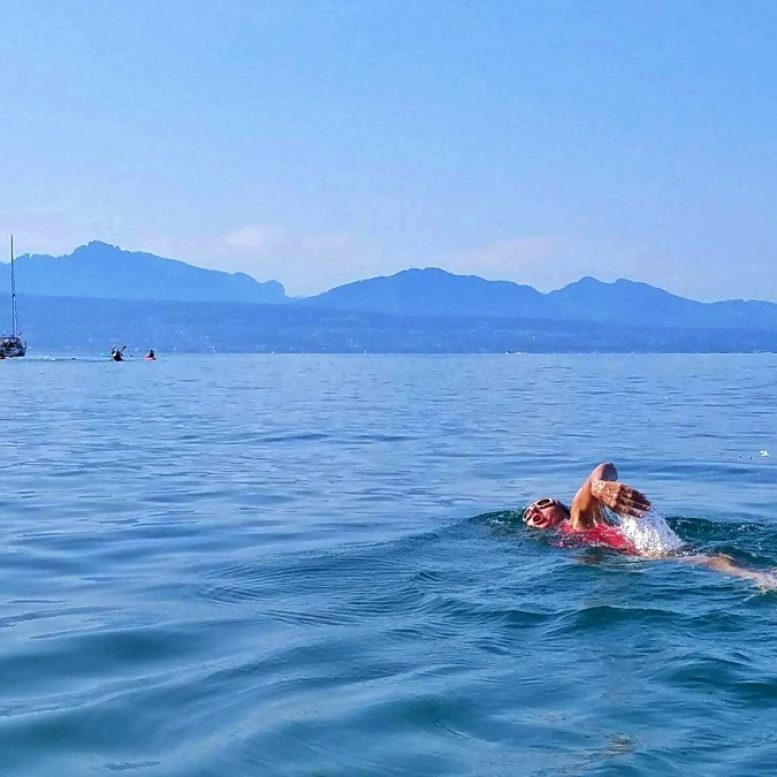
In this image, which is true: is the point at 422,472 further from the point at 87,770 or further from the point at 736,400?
the point at 736,400

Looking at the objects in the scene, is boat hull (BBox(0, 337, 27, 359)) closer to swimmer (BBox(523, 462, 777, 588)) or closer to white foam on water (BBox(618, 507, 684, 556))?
swimmer (BBox(523, 462, 777, 588))

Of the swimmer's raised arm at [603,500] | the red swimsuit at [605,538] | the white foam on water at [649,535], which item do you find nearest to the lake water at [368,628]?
the red swimsuit at [605,538]

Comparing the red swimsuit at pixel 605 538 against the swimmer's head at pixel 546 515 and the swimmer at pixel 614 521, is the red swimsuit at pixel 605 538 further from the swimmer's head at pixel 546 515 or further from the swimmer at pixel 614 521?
the swimmer's head at pixel 546 515

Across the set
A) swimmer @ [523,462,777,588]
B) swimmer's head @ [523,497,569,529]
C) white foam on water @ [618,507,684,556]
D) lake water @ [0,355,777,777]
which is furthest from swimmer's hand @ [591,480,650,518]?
swimmer's head @ [523,497,569,529]

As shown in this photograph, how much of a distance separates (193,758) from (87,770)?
0.56 metres

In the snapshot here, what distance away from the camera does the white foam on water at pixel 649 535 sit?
1182 cm

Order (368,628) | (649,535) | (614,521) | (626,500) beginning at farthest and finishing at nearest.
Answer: (614,521) < (649,535) < (626,500) < (368,628)

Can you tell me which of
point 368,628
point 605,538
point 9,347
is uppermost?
point 9,347

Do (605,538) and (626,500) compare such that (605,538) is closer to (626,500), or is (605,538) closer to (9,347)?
(626,500)

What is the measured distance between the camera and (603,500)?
1150 cm

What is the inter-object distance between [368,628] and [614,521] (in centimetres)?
444

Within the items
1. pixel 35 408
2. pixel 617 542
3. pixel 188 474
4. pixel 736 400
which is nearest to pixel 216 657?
pixel 617 542

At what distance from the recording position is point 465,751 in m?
6.48

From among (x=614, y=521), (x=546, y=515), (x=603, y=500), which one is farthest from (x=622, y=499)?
(x=546, y=515)
